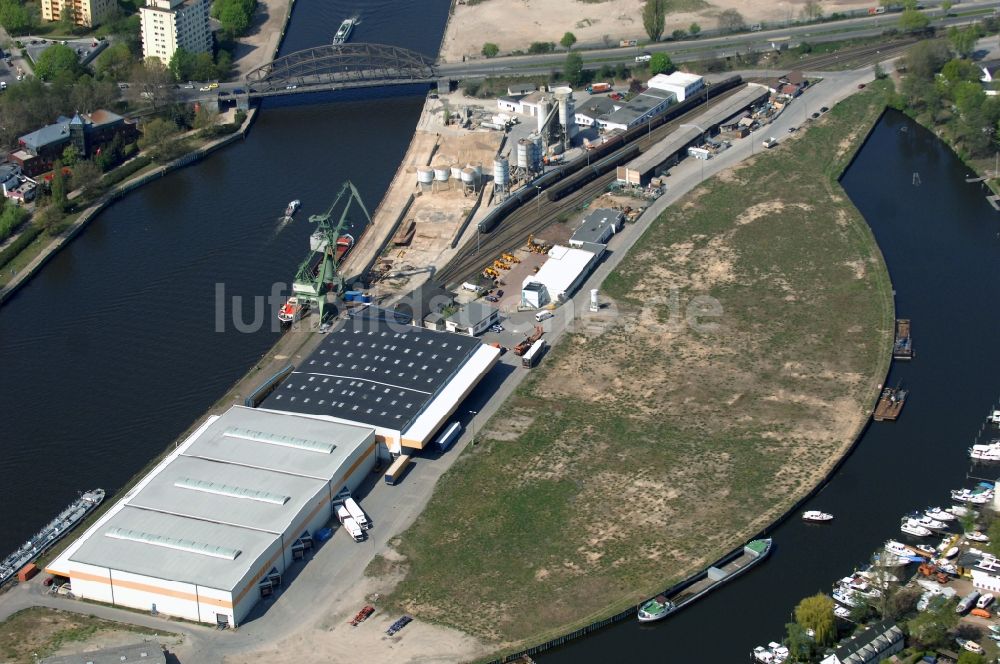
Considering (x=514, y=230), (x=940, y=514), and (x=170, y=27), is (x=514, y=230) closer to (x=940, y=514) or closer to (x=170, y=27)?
(x=940, y=514)

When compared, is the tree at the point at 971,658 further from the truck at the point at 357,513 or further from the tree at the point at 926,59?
the tree at the point at 926,59

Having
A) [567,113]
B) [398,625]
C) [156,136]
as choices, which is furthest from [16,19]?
[398,625]

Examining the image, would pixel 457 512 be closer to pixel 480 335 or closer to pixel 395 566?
pixel 395 566

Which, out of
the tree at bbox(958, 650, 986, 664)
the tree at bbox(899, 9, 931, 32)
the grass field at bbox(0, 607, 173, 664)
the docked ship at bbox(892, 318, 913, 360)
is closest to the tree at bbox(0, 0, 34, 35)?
the tree at bbox(899, 9, 931, 32)

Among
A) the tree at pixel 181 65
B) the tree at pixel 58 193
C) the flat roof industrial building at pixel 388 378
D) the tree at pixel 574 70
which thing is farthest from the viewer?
the tree at pixel 181 65

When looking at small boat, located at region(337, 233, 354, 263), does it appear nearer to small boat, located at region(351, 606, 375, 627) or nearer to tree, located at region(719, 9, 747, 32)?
small boat, located at region(351, 606, 375, 627)

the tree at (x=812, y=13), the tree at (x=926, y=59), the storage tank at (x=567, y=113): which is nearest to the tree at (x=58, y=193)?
the storage tank at (x=567, y=113)
